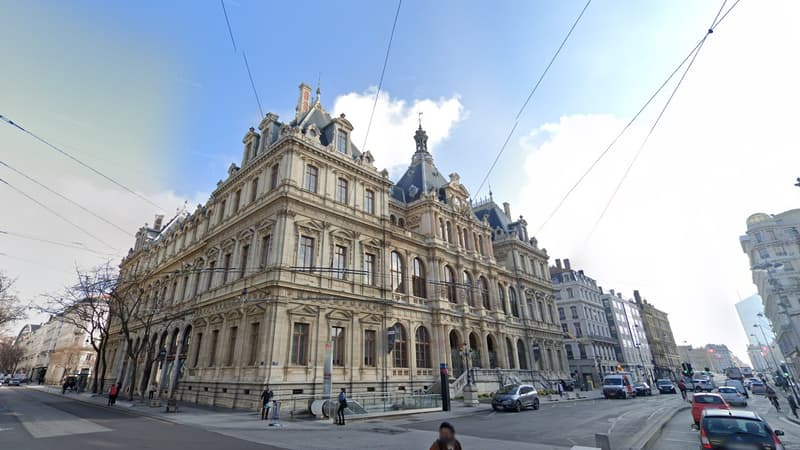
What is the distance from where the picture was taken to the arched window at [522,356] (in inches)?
1642

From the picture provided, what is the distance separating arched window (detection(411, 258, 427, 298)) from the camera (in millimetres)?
33625

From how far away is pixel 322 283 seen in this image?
25.1m

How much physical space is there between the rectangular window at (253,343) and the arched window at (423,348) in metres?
13.1

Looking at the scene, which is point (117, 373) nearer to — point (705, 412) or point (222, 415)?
point (222, 415)

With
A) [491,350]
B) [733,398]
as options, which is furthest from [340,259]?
[733,398]

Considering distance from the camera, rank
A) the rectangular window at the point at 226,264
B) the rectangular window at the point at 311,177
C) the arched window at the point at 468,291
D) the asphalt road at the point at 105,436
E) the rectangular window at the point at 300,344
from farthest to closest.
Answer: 1. the arched window at the point at 468,291
2. the rectangular window at the point at 226,264
3. the rectangular window at the point at 311,177
4. the rectangular window at the point at 300,344
5. the asphalt road at the point at 105,436

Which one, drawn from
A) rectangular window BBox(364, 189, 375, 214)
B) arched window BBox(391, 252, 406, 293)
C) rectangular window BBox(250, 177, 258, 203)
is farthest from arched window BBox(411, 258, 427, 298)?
rectangular window BBox(250, 177, 258, 203)

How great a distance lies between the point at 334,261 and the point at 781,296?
61353 millimetres

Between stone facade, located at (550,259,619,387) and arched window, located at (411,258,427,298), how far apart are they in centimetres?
3462

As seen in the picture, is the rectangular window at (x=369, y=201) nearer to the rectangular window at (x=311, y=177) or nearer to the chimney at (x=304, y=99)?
the rectangular window at (x=311, y=177)

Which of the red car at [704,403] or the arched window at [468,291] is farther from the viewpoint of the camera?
the arched window at [468,291]

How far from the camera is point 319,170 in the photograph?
28531mm

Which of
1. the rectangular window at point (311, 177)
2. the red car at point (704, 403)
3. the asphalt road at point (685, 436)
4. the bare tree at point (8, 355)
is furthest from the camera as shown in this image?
the bare tree at point (8, 355)

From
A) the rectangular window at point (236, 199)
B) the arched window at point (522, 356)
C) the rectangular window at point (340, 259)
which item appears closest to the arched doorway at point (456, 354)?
the arched window at point (522, 356)
